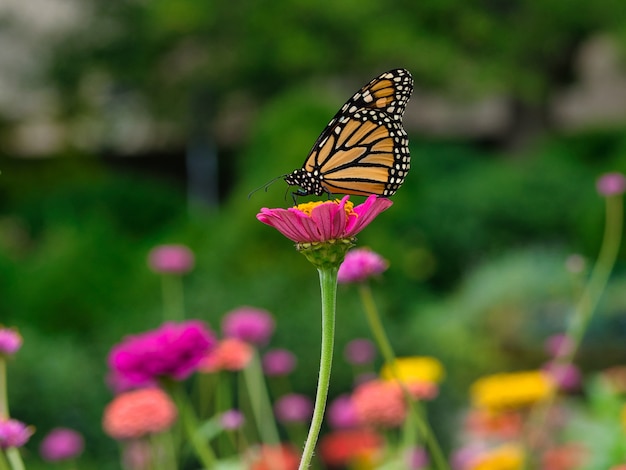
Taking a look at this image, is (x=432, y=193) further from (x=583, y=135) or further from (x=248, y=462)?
(x=248, y=462)

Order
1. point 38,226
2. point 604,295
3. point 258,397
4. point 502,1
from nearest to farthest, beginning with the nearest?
point 258,397, point 604,295, point 38,226, point 502,1

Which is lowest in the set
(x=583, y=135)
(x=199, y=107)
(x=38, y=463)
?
(x=38, y=463)

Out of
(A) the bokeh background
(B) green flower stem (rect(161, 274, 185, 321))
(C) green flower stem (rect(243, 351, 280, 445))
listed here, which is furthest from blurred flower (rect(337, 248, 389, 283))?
(B) green flower stem (rect(161, 274, 185, 321))

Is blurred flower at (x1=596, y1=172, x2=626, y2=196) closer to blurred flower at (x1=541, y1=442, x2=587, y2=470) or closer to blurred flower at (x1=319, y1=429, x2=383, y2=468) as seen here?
blurred flower at (x1=541, y1=442, x2=587, y2=470)

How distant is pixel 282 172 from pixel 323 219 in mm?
4518

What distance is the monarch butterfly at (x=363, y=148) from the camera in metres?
1.24

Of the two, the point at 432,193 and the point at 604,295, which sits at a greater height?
the point at 432,193

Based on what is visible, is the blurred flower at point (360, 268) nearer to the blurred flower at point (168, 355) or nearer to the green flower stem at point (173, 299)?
the blurred flower at point (168, 355)

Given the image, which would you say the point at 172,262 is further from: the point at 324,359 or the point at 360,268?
the point at 324,359

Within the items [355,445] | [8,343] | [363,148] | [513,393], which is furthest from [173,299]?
[8,343]

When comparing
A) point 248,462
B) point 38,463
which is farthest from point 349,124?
point 38,463

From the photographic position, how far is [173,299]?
145 inches

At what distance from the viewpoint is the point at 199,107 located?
18672 mm

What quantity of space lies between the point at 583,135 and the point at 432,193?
3.63 meters
